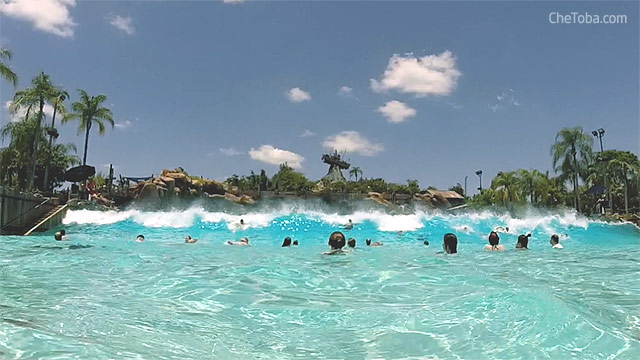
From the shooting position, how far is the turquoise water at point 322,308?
175 inches

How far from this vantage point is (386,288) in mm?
7750

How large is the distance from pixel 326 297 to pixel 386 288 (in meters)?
1.17

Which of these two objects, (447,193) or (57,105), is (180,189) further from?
(447,193)

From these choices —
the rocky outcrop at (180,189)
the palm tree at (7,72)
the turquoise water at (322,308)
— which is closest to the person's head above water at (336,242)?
the turquoise water at (322,308)

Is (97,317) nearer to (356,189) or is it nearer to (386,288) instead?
(386,288)

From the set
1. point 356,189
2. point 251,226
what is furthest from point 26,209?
point 356,189

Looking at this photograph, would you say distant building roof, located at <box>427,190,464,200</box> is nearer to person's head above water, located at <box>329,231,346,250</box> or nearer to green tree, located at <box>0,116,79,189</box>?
green tree, located at <box>0,116,79,189</box>

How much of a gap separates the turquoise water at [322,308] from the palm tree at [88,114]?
34108 millimetres

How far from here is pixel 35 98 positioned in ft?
116

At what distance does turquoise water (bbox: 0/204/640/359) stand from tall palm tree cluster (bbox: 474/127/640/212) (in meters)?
42.6

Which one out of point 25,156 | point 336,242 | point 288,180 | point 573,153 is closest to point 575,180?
point 573,153

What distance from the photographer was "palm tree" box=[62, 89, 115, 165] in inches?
1673

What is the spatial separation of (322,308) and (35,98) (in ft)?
120

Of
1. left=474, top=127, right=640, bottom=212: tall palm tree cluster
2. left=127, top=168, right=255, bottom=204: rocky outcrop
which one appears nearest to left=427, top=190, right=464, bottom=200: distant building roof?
left=474, top=127, right=640, bottom=212: tall palm tree cluster
